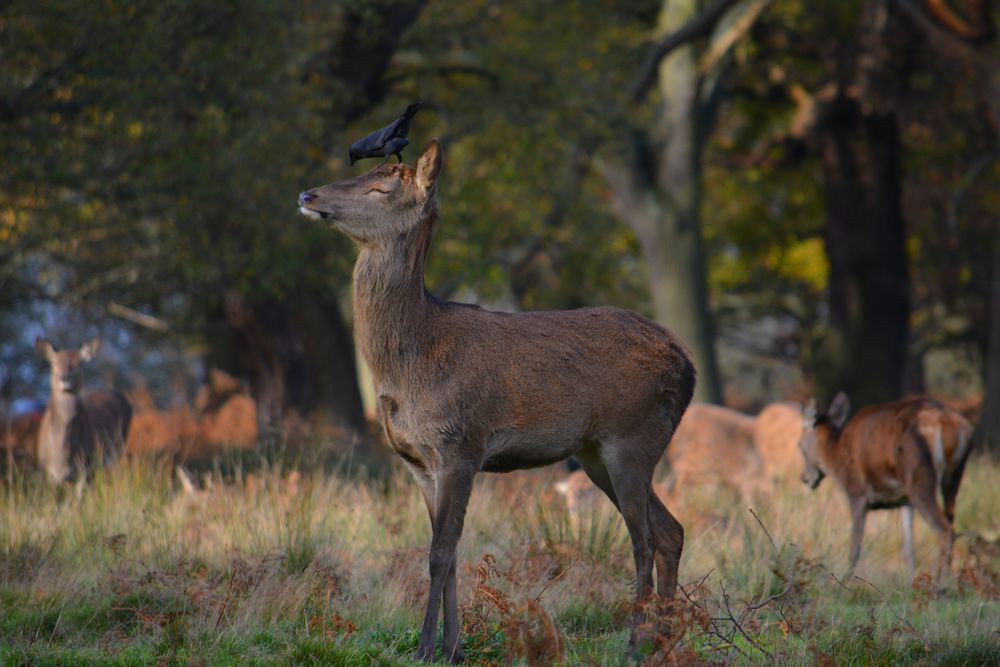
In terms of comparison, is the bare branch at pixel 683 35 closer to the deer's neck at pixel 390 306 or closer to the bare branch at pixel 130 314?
the bare branch at pixel 130 314

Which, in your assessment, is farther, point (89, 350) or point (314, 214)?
point (89, 350)

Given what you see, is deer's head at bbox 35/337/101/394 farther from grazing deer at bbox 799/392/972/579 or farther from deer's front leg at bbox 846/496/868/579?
deer's front leg at bbox 846/496/868/579

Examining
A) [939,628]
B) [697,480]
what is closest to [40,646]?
[939,628]

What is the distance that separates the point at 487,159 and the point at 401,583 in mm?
13221

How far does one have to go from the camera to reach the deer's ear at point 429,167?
292 inches

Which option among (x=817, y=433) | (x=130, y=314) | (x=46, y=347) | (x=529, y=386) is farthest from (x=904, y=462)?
(x=130, y=314)

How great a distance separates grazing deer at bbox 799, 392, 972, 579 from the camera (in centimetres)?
1155

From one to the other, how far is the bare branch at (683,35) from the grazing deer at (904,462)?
9.79 metres

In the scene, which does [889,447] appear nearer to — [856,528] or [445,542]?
[856,528]

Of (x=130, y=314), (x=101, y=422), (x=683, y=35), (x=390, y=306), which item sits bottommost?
(x=130, y=314)

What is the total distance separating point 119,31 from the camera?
13.8 metres

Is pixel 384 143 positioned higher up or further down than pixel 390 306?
higher up

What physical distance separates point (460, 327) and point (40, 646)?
8.82 feet

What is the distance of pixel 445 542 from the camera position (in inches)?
279
